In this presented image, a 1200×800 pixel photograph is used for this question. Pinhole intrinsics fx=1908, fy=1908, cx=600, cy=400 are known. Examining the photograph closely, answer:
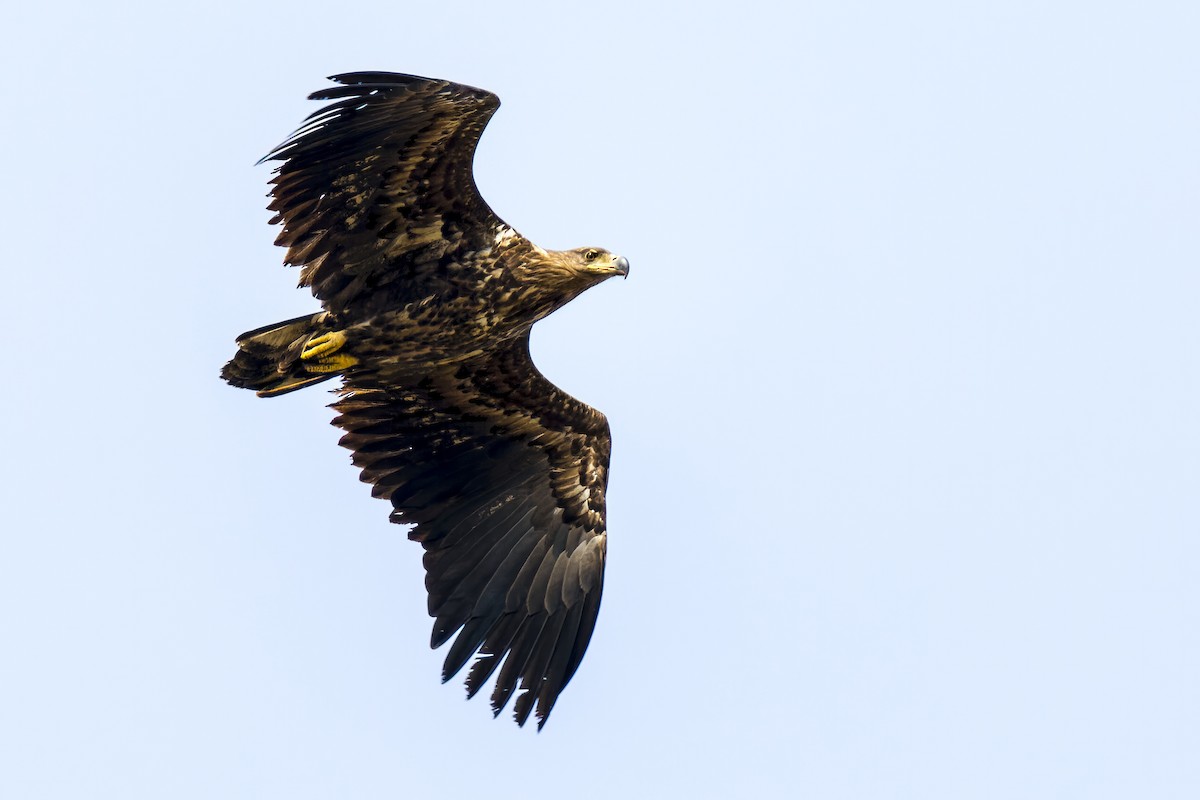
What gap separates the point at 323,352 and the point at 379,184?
157cm

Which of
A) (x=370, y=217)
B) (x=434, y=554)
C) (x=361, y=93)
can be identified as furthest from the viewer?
(x=434, y=554)

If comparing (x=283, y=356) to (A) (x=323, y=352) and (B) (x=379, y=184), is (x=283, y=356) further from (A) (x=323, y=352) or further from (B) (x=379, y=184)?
(B) (x=379, y=184)

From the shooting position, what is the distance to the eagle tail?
16234 mm

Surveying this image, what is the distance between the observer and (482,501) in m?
17.5

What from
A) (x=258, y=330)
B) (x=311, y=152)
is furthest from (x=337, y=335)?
(x=311, y=152)

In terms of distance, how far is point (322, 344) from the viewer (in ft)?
53.2

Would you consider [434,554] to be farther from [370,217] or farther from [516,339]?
[370,217]

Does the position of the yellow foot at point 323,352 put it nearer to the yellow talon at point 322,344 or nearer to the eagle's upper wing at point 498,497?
the yellow talon at point 322,344

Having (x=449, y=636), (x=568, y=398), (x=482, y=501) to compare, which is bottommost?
(x=449, y=636)

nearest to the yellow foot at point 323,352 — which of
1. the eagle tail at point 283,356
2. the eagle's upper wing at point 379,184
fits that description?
the eagle tail at point 283,356

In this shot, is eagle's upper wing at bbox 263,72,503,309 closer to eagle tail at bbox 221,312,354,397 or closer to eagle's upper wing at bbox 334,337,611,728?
eagle tail at bbox 221,312,354,397

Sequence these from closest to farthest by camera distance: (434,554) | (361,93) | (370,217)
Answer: (361,93) → (370,217) → (434,554)

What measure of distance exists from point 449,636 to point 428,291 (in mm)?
3029

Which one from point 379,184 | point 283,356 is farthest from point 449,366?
point 379,184
